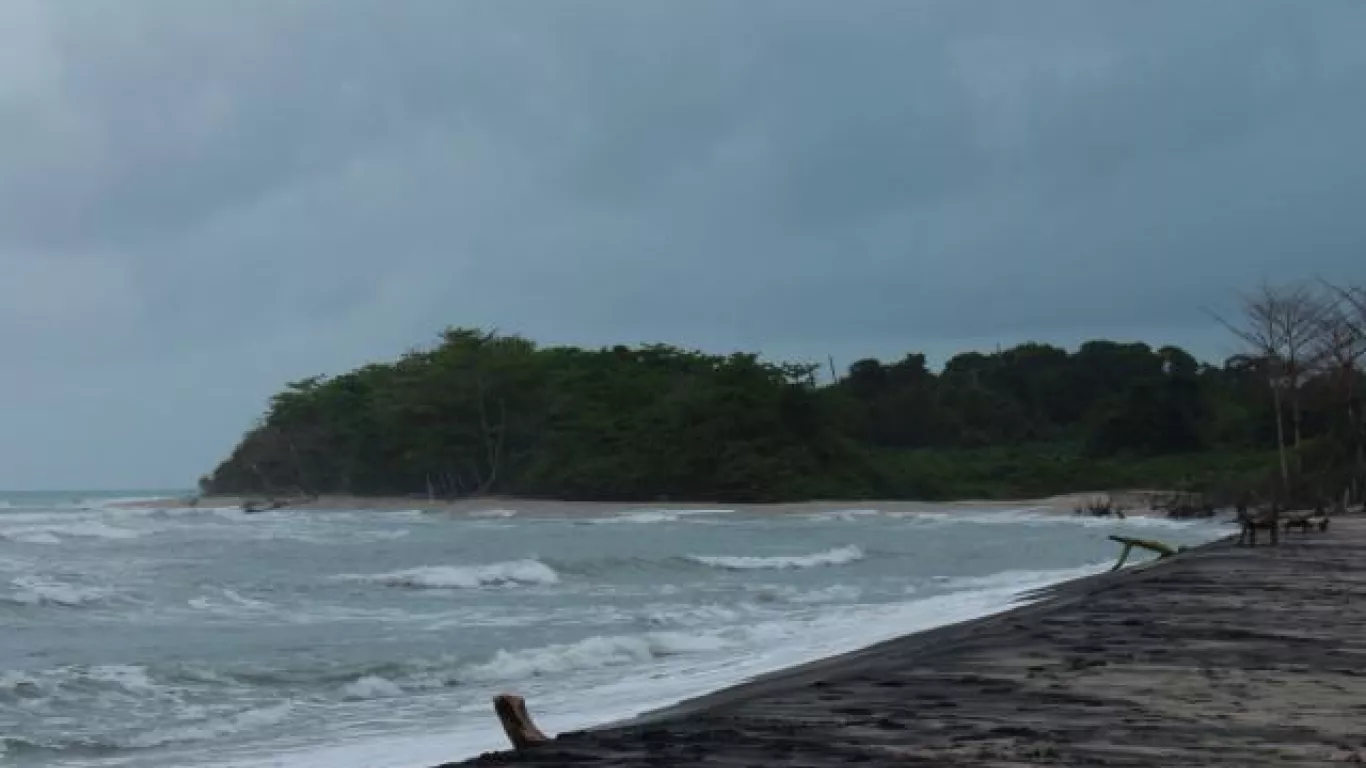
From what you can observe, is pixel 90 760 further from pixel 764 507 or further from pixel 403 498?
pixel 403 498

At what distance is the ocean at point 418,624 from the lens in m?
11.4

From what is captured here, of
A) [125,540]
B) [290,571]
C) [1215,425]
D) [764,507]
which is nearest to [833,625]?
[290,571]

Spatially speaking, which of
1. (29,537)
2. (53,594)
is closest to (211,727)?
(53,594)

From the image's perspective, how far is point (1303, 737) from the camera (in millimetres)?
6332

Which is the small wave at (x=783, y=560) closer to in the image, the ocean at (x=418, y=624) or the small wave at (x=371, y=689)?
the ocean at (x=418, y=624)

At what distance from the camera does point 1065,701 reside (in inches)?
297

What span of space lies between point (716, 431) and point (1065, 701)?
59968 mm

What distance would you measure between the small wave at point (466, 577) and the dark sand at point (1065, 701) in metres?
13.8

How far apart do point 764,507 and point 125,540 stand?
86.4ft

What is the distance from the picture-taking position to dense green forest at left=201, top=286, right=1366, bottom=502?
2623 inches

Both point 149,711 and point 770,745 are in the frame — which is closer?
point 770,745

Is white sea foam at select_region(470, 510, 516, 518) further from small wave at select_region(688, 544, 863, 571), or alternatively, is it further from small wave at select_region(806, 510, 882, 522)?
small wave at select_region(688, 544, 863, 571)

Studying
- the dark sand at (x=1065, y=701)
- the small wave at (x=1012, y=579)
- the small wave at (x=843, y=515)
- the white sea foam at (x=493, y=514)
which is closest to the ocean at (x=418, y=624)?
the small wave at (x=1012, y=579)

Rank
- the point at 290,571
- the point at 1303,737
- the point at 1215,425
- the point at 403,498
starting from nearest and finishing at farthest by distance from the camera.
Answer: the point at 1303,737 < the point at 290,571 < the point at 1215,425 < the point at 403,498
